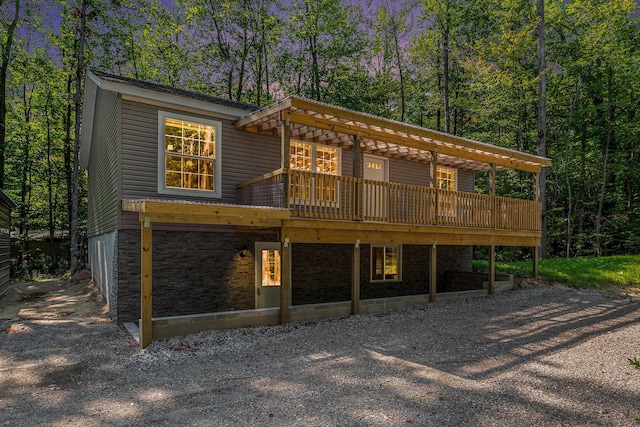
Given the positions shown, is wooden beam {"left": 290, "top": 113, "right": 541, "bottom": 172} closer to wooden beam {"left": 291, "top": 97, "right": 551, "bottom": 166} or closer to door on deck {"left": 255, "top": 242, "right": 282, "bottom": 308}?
wooden beam {"left": 291, "top": 97, "right": 551, "bottom": 166}

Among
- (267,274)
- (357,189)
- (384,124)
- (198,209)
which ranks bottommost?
(267,274)

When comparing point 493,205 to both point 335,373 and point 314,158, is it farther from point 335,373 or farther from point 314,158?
point 335,373

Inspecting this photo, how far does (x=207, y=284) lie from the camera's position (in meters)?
9.93

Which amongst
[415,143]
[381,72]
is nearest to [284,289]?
[415,143]

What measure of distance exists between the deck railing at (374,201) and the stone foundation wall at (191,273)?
1.41 meters

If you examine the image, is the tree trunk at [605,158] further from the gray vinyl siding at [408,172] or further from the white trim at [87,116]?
the white trim at [87,116]

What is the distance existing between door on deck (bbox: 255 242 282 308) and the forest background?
14444mm

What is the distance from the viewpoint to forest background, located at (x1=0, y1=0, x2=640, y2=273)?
840 inches

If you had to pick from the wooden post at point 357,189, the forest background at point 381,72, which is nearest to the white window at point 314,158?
the wooden post at point 357,189

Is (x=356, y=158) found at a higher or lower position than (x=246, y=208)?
higher

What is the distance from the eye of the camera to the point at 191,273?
31.9 ft

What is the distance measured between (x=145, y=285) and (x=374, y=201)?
19.3ft

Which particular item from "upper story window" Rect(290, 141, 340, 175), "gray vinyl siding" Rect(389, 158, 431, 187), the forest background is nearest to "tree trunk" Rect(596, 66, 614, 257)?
the forest background

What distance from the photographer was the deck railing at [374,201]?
916 cm
